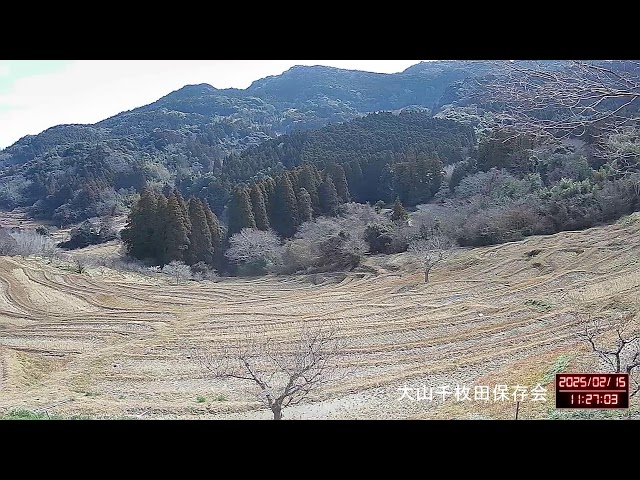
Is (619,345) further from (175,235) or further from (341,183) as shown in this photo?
(175,235)

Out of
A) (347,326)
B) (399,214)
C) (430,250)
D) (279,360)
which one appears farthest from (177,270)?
Answer: (279,360)

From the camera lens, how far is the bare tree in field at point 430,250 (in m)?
9.52

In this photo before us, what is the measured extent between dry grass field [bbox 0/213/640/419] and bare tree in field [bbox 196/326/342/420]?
0.14 metres

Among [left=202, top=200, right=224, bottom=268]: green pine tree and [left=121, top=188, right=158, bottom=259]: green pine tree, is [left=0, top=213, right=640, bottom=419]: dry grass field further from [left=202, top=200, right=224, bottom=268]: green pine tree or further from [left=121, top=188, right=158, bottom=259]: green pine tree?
[left=121, top=188, right=158, bottom=259]: green pine tree

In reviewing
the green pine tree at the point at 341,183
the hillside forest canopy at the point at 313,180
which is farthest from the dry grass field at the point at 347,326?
the green pine tree at the point at 341,183

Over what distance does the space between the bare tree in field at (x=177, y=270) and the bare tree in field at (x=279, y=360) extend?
4.94 meters

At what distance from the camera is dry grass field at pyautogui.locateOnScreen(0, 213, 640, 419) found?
158 inches

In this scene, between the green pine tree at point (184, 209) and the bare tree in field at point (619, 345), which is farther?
the green pine tree at point (184, 209)
